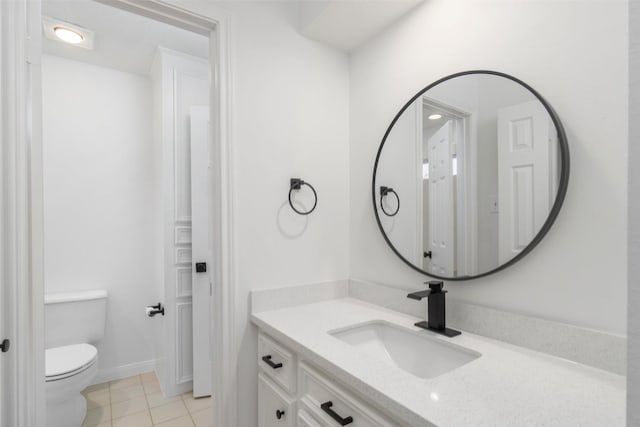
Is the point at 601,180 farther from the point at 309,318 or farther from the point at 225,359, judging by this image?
the point at 225,359

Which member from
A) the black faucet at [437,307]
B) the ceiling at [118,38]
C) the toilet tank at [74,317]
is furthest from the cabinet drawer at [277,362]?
the ceiling at [118,38]

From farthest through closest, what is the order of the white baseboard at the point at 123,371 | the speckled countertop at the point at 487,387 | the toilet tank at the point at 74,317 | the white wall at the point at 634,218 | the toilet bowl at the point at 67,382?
the white baseboard at the point at 123,371
the toilet tank at the point at 74,317
the toilet bowl at the point at 67,382
the speckled countertop at the point at 487,387
the white wall at the point at 634,218

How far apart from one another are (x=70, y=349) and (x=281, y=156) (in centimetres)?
192

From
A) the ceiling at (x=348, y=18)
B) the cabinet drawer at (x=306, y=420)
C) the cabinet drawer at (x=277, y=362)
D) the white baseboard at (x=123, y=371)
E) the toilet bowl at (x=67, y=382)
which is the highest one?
the ceiling at (x=348, y=18)

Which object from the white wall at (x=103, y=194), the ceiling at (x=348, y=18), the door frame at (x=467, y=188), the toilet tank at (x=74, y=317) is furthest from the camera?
the white wall at (x=103, y=194)

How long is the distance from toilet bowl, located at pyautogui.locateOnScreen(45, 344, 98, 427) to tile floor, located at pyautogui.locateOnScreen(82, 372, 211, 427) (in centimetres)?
15

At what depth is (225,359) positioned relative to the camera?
55.4 inches

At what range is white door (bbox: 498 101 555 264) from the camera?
1025 mm

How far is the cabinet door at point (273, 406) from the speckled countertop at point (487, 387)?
0.23 metres

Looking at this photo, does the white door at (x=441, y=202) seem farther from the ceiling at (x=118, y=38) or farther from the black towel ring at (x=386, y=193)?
the ceiling at (x=118, y=38)

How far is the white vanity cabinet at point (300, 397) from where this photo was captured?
90 centimetres

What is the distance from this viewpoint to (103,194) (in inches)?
99.9

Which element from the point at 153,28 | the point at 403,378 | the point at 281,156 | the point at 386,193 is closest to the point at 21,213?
the point at 281,156

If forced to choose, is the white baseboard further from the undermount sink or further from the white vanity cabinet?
the undermount sink
